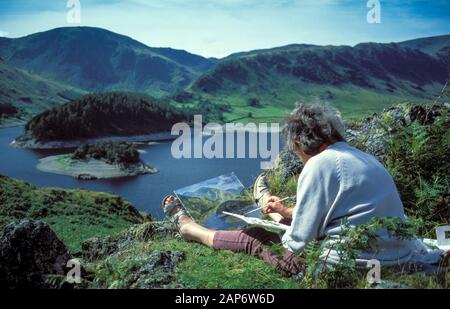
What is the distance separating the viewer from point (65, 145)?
145 metres

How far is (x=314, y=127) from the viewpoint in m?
4.91

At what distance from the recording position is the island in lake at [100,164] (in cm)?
11112

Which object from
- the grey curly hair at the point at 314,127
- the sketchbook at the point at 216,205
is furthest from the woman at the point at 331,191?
the sketchbook at the point at 216,205

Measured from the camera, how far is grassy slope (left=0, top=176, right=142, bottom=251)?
52.1m

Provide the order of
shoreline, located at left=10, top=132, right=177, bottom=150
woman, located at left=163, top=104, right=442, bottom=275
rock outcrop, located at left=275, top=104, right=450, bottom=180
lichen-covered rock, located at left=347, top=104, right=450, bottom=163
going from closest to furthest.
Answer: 1. woman, located at left=163, top=104, right=442, bottom=275
2. lichen-covered rock, located at left=347, top=104, right=450, bottom=163
3. rock outcrop, located at left=275, top=104, right=450, bottom=180
4. shoreline, located at left=10, top=132, right=177, bottom=150

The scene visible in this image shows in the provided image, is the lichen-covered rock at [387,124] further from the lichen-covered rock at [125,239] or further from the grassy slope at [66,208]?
the grassy slope at [66,208]

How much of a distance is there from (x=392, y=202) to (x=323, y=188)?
0.67 m

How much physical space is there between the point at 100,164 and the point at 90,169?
113 inches

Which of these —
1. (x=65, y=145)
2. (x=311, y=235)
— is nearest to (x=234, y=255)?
(x=311, y=235)

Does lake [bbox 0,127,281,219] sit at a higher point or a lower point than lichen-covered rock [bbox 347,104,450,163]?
lower

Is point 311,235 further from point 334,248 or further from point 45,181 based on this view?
point 45,181

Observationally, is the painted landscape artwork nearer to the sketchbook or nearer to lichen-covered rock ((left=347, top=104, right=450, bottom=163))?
the sketchbook

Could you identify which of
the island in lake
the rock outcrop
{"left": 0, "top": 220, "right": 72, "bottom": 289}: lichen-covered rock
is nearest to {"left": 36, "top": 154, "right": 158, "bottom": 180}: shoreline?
the island in lake

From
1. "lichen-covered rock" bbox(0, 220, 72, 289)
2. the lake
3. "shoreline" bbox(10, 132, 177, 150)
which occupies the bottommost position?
the lake
